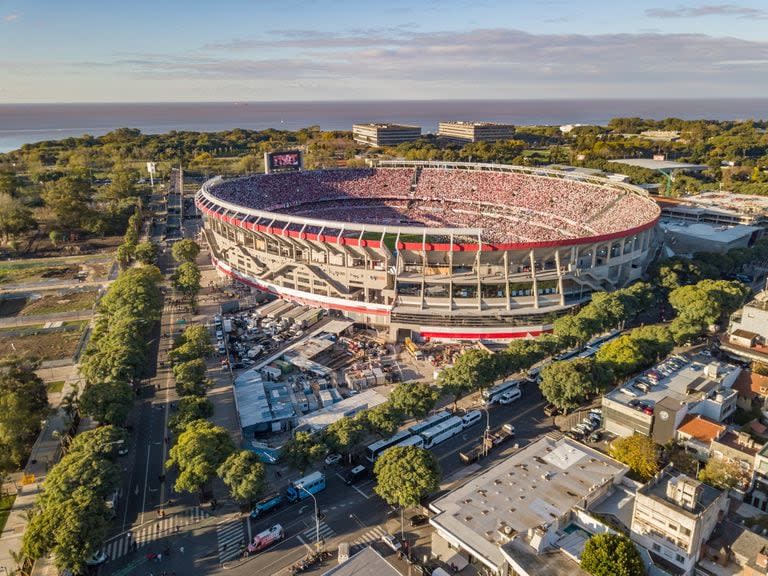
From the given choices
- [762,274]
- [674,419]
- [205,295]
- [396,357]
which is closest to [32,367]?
[205,295]

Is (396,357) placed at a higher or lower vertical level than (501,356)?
lower

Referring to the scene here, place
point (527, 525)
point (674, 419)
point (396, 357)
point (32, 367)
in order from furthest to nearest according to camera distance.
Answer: point (396, 357)
point (32, 367)
point (674, 419)
point (527, 525)

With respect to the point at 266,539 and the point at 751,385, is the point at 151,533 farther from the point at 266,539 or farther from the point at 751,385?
the point at 751,385

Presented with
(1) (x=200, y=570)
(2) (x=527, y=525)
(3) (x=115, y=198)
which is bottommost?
(1) (x=200, y=570)

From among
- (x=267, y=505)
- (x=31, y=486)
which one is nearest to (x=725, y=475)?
(x=267, y=505)

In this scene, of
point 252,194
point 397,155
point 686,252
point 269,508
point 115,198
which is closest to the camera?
point 269,508

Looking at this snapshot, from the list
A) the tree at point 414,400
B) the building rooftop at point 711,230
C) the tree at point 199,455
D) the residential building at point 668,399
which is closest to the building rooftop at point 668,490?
the residential building at point 668,399

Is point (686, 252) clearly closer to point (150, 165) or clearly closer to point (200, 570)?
point (200, 570)

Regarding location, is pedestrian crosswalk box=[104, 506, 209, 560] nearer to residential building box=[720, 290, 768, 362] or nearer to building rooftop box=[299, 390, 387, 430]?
building rooftop box=[299, 390, 387, 430]
